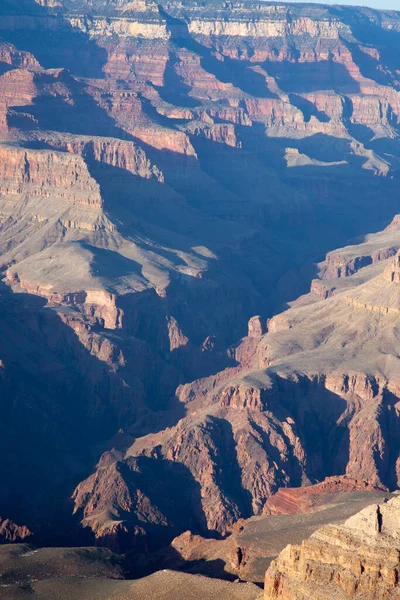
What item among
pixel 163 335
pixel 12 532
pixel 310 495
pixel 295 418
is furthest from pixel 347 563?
pixel 163 335

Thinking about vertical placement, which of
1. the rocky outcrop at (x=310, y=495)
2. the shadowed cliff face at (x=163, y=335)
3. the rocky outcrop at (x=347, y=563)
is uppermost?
the rocky outcrop at (x=347, y=563)

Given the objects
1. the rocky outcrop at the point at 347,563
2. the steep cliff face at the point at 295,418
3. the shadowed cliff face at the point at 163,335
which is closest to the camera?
the rocky outcrop at the point at 347,563

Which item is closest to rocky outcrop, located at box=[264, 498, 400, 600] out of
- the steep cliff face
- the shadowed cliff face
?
the steep cliff face

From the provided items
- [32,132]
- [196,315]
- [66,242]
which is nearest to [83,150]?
[32,132]

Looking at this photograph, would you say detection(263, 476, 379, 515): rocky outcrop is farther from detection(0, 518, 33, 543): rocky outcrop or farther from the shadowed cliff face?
detection(0, 518, 33, 543): rocky outcrop

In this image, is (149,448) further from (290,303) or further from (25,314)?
(290,303)

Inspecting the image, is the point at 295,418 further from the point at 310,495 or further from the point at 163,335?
the point at 163,335

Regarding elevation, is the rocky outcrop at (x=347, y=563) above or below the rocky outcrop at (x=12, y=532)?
above

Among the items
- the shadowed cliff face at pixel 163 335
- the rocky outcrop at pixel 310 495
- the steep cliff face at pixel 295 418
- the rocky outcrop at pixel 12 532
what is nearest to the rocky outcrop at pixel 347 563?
the rocky outcrop at pixel 310 495

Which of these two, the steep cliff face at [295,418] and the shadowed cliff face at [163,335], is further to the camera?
the shadowed cliff face at [163,335]

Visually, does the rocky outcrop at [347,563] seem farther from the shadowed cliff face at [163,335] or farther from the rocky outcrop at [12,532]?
the rocky outcrop at [12,532]
